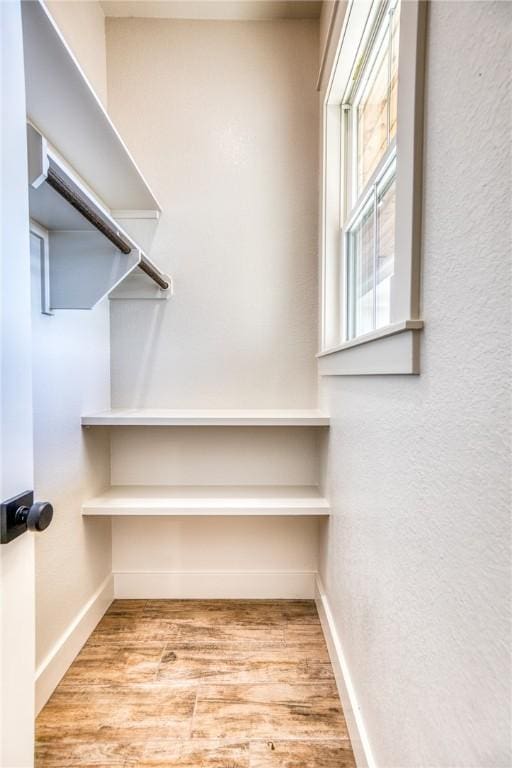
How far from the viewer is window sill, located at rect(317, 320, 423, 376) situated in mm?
694

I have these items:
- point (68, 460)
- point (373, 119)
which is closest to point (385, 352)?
point (373, 119)

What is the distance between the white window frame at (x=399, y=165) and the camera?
2.21 ft

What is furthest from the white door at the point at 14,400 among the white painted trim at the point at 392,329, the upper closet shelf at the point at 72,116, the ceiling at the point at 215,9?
the ceiling at the point at 215,9

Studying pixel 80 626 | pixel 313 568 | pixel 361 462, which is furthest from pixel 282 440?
pixel 80 626

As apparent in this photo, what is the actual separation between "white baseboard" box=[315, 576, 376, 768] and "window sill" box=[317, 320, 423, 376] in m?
0.93

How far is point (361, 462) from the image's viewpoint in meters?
1.10

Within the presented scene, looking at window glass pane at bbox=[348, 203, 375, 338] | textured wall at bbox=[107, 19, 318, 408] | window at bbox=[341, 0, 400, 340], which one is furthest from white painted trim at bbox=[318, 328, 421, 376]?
textured wall at bbox=[107, 19, 318, 408]

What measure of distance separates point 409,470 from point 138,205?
1.65 meters

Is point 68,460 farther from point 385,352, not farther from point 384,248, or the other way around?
point 384,248

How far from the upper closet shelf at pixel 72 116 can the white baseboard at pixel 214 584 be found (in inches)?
68.7

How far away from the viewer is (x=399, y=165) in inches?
29.2

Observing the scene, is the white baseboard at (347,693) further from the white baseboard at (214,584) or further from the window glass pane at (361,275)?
the window glass pane at (361,275)

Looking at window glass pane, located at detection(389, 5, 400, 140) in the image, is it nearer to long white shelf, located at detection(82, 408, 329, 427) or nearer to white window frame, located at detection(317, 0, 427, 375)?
white window frame, located at detection(317, 0, 427, 375)

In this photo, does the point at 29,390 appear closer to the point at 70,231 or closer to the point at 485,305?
the point at 485,305
